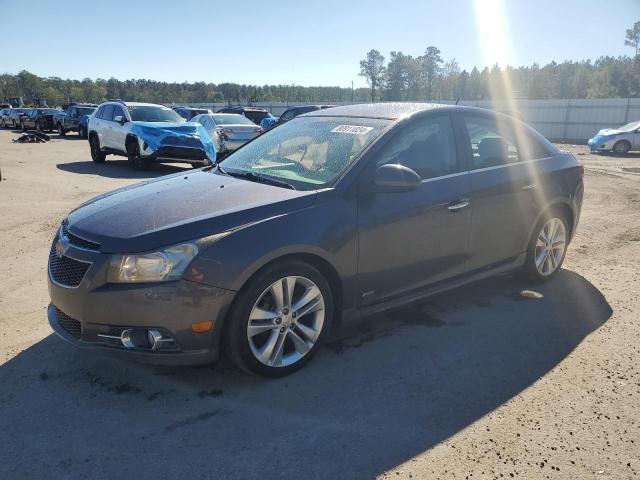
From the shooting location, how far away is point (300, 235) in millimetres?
3164

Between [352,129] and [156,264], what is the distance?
6.21ft

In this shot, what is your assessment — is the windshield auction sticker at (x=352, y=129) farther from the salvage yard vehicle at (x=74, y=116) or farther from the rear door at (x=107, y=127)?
the salvage yard vehicle at (x=74, y=116)

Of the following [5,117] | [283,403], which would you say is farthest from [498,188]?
[5,117]

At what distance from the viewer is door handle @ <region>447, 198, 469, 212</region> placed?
3988 mm

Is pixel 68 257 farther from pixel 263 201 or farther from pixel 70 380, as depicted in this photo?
pixel 263 201

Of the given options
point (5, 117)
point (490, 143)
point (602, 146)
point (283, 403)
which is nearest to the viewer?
point (283, 403)

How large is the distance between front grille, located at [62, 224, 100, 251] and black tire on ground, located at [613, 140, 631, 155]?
22.6m

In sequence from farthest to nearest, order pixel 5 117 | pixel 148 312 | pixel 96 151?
pixel 5 117, pixel 96 151, pixel 148 312

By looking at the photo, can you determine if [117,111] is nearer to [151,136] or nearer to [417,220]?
[151,136]

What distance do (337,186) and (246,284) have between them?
0.94 metres

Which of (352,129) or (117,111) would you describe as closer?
(352,129)

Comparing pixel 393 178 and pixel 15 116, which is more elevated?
pixel 15 116

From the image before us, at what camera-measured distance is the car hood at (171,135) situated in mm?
12775

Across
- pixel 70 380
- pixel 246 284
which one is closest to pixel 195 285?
pixel 246 284
